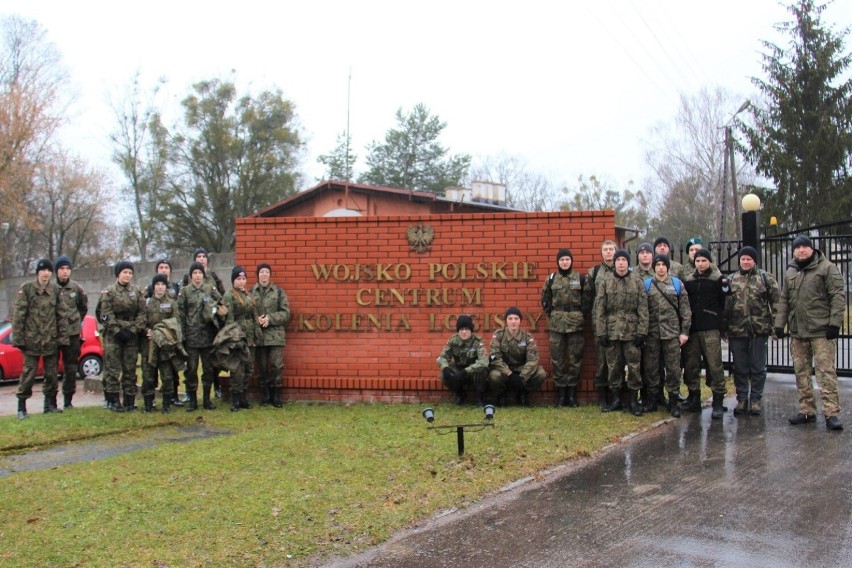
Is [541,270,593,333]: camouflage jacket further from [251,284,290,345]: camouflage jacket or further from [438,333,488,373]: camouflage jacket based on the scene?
[251,284,290,345]: camouflage jacket

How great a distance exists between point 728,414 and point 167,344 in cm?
692

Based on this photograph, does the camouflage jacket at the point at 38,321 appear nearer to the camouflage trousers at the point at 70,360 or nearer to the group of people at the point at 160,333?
the group of people at the point at 160,333

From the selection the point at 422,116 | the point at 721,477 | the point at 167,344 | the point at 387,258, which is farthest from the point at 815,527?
the point at 422,116

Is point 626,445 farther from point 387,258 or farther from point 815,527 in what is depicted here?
point 387,258

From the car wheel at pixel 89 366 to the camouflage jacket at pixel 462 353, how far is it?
27.6ft

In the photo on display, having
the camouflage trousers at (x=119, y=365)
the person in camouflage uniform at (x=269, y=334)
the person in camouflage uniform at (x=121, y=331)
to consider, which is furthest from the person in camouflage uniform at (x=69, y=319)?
the person in camouflage uniform at (x=269, y=334)

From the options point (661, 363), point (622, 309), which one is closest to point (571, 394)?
point (661, 363)

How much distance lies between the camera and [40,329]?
31.6 ft

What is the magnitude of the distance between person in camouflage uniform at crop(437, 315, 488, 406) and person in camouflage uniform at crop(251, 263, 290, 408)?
2.18 metres

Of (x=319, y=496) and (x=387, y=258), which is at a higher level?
(x=387, y=258)

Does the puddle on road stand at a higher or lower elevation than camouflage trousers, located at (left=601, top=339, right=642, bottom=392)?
lower

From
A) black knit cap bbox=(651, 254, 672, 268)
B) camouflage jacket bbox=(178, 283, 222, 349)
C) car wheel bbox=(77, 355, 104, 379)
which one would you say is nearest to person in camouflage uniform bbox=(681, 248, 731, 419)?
black knit cap bbox=(651, 254, 672, 268)

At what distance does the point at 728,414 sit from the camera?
877cm

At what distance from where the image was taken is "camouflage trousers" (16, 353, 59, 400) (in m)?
9.50
